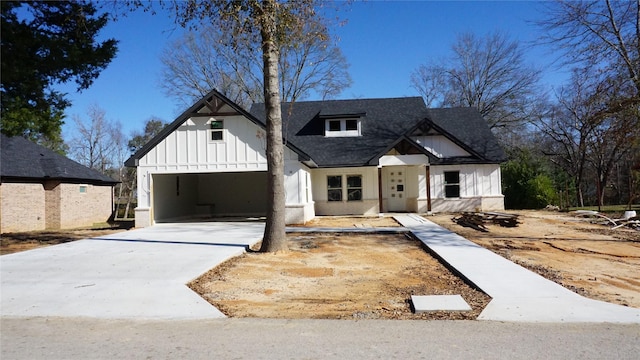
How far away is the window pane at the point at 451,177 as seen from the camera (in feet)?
80.0

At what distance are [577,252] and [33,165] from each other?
82.7ft

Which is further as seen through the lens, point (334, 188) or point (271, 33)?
point (334, 188)

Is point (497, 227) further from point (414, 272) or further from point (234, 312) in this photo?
point (234, 312)

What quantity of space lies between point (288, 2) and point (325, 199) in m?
13.6

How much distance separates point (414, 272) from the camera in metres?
9.16

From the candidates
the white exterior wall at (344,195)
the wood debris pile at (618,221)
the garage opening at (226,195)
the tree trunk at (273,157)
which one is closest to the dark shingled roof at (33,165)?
the garage opening at (226,195)

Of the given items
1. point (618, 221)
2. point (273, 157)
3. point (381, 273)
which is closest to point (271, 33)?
point (273, 157)

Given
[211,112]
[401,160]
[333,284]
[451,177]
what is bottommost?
[333,284]

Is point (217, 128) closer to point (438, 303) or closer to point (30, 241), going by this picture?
point (30, 241)

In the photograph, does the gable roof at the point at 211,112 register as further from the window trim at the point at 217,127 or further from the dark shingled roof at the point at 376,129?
the dark shingled roof at the point at 376,129

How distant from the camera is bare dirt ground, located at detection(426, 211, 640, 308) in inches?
305

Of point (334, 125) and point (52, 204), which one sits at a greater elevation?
point (334, 125)

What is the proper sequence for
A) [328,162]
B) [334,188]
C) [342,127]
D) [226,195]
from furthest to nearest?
1. [226,195]
2. [342,127]
3. [334,188]
4. [328,162]

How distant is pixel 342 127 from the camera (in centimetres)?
2541
